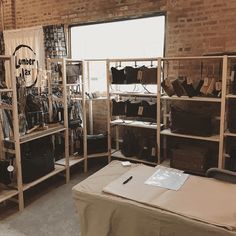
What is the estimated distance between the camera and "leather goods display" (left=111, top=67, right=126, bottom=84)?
12.3 feet

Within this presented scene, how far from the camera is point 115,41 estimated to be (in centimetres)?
444

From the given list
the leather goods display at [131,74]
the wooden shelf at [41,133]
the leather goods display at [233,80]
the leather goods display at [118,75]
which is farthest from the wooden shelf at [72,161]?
the leather goods display at [233,80]

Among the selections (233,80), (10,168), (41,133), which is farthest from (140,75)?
(10,168)

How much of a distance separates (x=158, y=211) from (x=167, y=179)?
1.51 feet

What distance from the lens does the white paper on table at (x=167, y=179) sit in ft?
6.63

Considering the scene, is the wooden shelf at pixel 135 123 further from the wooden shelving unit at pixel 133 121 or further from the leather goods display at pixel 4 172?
the leather goods display at pixel 4 172

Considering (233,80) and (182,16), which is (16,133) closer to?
(233,80)

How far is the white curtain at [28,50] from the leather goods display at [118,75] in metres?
1.80

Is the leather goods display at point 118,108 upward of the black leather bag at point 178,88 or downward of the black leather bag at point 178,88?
downward

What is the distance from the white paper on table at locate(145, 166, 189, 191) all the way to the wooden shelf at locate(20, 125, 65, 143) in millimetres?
1541

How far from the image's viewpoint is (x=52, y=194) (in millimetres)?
3402

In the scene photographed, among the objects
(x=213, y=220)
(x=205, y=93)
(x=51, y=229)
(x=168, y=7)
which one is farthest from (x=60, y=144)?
(x=213, y=220)

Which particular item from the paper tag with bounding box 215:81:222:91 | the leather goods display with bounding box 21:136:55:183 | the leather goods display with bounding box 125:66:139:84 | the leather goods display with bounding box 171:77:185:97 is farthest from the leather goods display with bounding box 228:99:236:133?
the leather goods display with bounding box 21:136:55:183

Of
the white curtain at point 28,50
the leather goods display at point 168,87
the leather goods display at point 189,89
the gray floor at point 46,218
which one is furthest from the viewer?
the white curtain at point 28,50
